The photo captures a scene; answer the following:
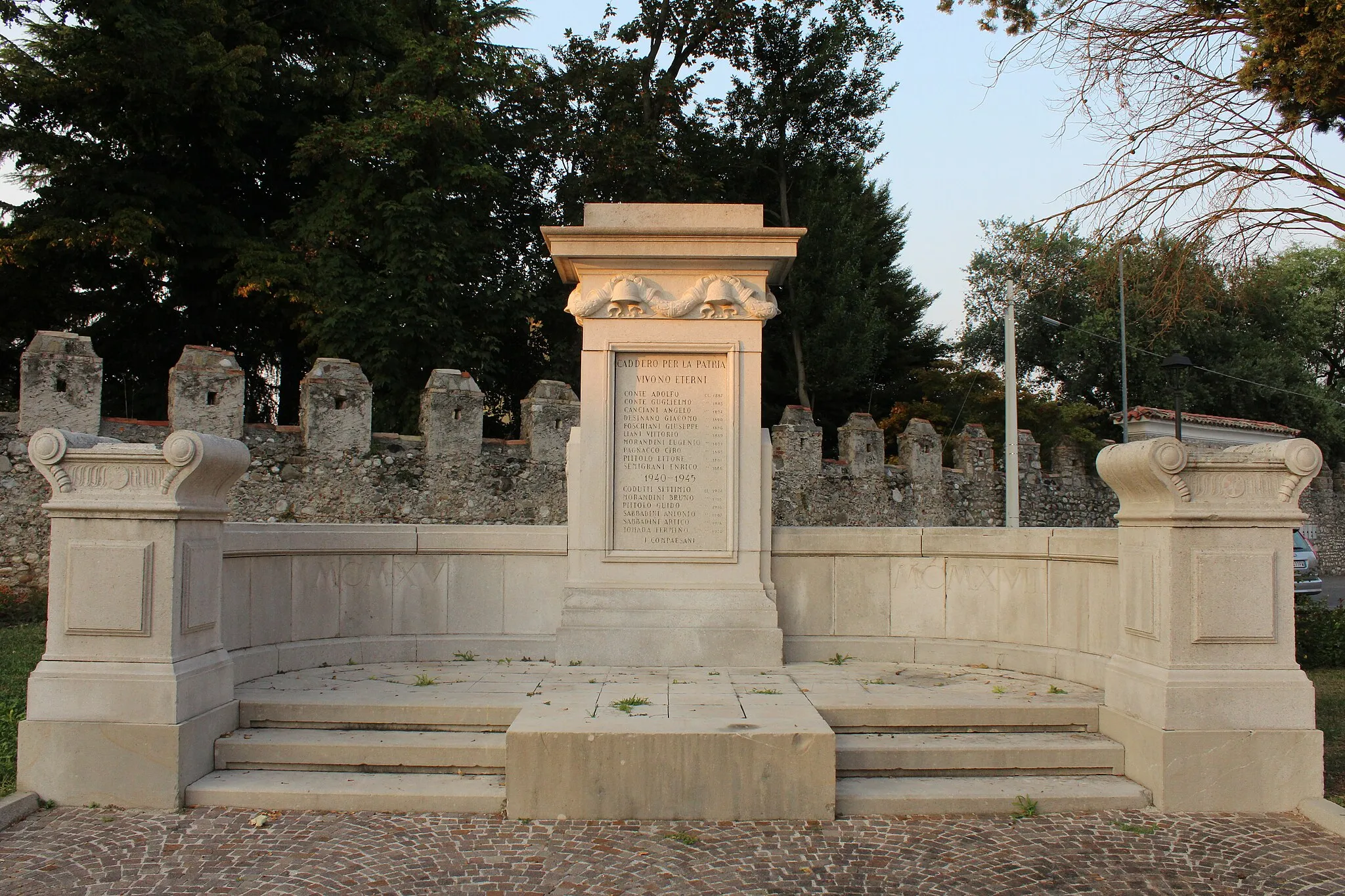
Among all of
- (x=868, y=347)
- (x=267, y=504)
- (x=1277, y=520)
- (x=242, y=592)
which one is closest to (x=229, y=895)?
(x=242, y=592)

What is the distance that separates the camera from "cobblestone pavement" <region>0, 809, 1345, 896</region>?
387 centimetres

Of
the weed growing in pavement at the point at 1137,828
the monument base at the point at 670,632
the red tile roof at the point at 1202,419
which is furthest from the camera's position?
the red tile roof at the point at 1202,419

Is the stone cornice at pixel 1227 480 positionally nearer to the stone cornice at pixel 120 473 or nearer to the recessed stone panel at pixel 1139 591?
the recessed stone panel at pixel 1139 591

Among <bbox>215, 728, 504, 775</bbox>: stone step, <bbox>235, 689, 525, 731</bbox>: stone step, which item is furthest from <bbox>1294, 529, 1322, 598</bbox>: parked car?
<bbox>215, 728, 504, 775</bbox>: stone step

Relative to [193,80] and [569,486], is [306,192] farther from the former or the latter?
[569,486]

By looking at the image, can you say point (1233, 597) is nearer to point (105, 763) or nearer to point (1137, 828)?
point (1137, 828)

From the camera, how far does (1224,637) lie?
4.86m

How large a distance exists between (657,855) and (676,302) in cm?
384

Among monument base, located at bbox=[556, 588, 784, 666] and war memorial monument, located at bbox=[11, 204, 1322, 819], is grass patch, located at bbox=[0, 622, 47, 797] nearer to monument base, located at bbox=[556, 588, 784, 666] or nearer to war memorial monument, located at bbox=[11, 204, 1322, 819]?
war memorial monument, located at bbox=[11, 204, 1322, 819]

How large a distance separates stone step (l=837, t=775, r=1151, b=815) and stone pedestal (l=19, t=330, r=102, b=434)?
A: 11568 millimetres

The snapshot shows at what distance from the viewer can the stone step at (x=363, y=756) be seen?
495cm

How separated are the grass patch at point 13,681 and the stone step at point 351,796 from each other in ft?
3.35

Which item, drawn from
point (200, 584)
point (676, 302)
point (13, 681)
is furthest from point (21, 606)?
point (676, 302)

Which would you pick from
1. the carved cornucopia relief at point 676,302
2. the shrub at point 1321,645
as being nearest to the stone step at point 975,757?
the carved cornucopia relief at point 676,302
